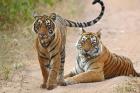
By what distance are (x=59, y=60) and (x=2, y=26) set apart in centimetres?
401

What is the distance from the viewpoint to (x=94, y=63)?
8422mm

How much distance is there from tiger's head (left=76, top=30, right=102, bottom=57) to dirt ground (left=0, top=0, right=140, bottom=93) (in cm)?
46

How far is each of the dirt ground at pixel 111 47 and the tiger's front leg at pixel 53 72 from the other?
91 millimetres

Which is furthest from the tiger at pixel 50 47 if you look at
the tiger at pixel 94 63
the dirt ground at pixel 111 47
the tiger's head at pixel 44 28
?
the tiger at pixel 94 63

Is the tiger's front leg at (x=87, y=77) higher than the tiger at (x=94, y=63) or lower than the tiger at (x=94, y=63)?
lower

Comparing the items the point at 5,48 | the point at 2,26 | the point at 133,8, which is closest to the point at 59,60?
the point at 5,48

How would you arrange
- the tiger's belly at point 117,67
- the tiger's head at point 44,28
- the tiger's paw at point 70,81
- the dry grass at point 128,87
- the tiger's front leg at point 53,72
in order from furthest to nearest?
the tiger's belly at point 117,67 < the tiger's paw at point 70,81 < the tiger's front leg at point 53,72 < the tiger's head at point 44,28 < the dry grass at point 128,87

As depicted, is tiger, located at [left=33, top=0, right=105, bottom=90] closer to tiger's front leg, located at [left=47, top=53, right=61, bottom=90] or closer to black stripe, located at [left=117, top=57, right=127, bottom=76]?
tiger's front leg, located at [left=47, top=53, right=61, bottom=90]

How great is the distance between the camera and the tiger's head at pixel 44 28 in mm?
7758

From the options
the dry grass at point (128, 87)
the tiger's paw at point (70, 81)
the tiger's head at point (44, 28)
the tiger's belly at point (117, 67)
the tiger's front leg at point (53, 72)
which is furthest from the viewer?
the tiger's belly at point (117, 67)

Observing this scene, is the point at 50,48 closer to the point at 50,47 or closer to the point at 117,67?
the point at 50,47

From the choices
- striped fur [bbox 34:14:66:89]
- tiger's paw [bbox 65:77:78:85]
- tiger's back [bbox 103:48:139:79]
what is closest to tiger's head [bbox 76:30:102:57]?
tiger's back [bbox 103:48:139:79]

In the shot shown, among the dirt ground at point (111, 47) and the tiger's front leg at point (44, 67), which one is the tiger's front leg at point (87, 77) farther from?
A: the tiger's front leg at point (44, 67)

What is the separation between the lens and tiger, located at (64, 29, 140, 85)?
8.30 m
